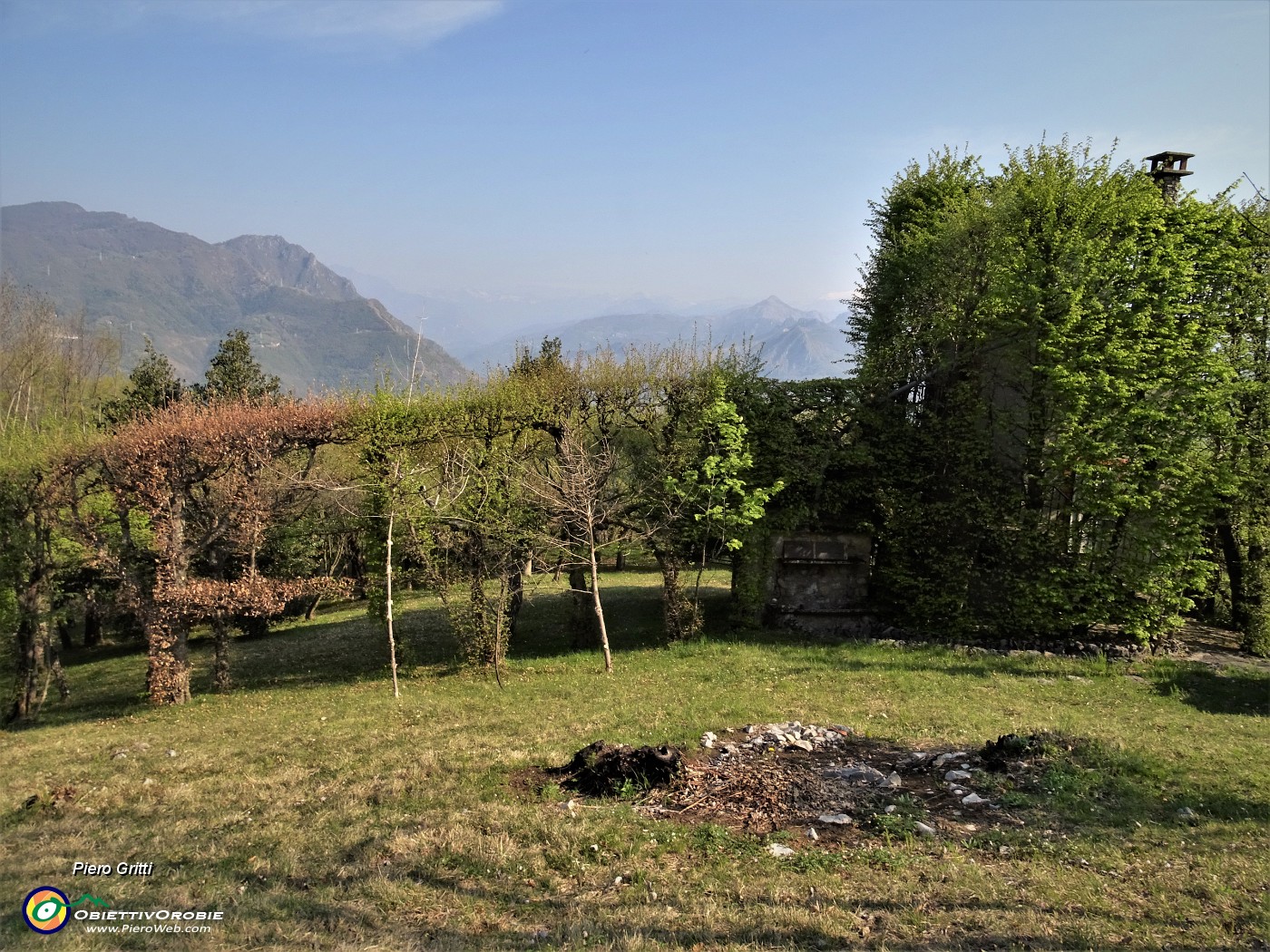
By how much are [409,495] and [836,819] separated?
13.7 metres

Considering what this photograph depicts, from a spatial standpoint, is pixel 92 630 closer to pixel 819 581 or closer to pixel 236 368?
pixel 236 368

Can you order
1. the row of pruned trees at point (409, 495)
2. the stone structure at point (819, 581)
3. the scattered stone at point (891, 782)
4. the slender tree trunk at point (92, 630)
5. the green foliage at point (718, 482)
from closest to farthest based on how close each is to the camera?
the scattered stone at point (891, 782), the row of pruned trees at point (409, 495), the green foliage at point (718, 482), the stone structure at point (819, 581), the slender tree trunk at point (92, 630)

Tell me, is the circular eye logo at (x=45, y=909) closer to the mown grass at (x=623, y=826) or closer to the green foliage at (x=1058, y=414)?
the mown grass at (x=623, y=826)

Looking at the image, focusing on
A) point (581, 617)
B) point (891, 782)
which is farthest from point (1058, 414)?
point (581, 617)

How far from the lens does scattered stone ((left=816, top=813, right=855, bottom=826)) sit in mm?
8547

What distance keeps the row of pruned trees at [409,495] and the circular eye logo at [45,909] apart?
442 inches

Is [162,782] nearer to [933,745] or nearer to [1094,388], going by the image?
[933,745]

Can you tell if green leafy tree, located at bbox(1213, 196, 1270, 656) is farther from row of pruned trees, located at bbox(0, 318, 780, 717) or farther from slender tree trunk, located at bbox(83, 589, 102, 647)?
slender tree trunk, located at bbox(83, 589, 102, 647)

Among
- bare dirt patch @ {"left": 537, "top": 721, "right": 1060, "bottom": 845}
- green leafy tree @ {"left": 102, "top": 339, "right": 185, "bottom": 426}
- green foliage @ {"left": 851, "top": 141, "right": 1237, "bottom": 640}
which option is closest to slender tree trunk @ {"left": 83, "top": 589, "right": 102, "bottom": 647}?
green leafy tree @ {"left": 102, "top": 339, "right": 185, "bottom": 426}

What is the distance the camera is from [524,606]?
29.5m

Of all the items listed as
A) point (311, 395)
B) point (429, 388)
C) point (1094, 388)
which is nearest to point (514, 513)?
point (429, 388)

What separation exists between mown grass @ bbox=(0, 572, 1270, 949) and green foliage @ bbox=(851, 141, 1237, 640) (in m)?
2.75

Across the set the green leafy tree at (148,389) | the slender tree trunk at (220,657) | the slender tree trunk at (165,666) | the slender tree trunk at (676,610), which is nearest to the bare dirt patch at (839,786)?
the slender tree trunk at (676,610)

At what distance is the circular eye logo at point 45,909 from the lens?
6.57 m
